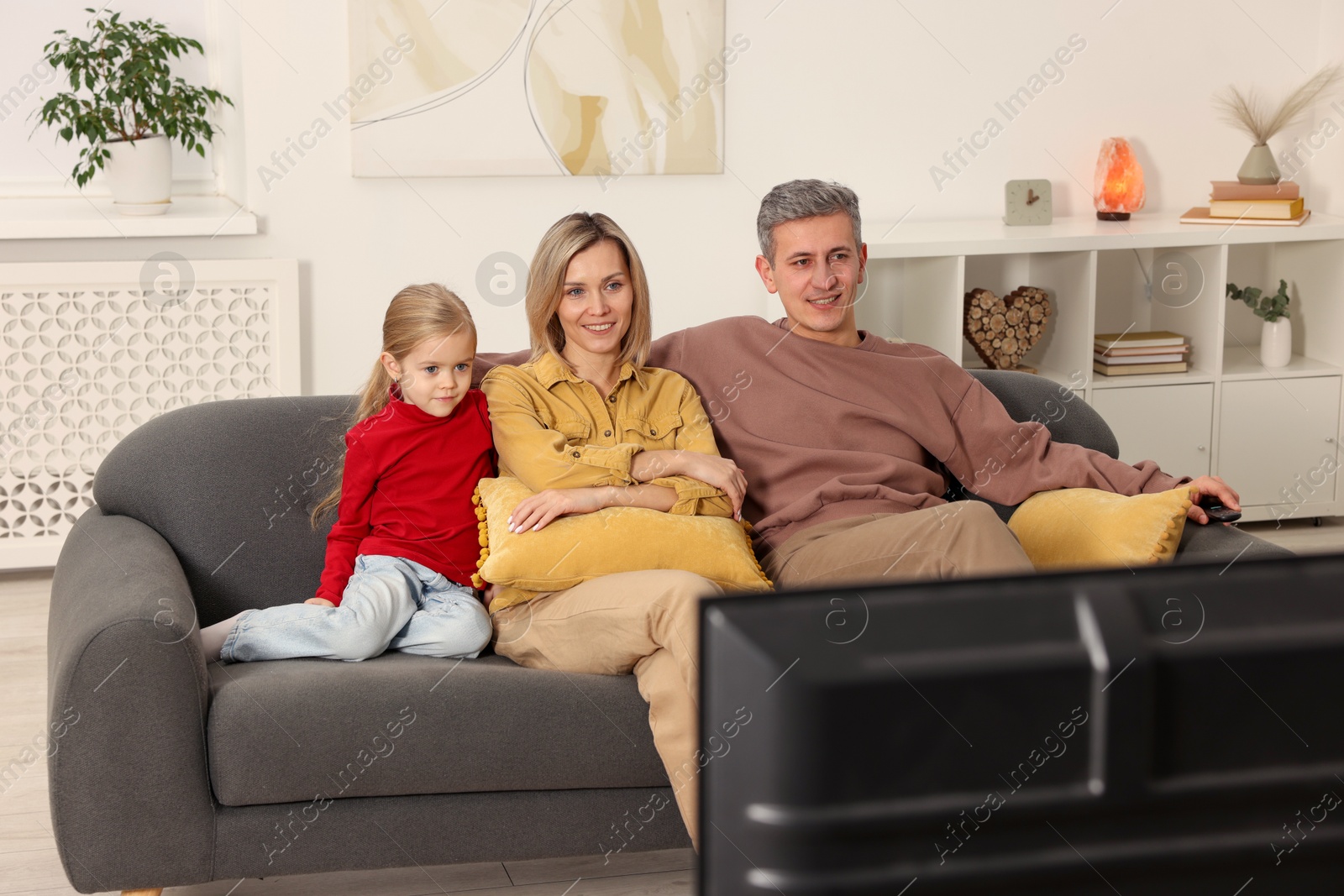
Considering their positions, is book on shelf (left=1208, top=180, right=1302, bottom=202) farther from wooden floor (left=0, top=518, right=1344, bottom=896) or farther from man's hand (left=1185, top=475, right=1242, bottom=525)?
wooden floor (left=0, top=518, right=1344, bottom=896)

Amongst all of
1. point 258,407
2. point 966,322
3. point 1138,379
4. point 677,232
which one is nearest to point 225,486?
point 258,407

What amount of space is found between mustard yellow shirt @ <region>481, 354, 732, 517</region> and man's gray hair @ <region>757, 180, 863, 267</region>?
1.10 ft

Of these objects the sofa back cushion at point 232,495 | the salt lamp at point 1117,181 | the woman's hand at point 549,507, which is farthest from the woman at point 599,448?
the salt lamp at point 1117,181

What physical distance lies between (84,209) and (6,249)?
0.24m

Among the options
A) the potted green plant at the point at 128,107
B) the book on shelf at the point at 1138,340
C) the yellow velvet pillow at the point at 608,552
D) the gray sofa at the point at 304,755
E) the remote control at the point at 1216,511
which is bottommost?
the gray sofa at the point at 304,755

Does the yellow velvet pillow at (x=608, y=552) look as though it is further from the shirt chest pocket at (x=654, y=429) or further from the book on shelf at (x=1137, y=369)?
the book on shelf at (x=1137, y=369)

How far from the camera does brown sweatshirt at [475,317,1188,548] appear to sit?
7.33ft

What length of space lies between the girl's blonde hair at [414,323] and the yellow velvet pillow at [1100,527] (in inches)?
41.1

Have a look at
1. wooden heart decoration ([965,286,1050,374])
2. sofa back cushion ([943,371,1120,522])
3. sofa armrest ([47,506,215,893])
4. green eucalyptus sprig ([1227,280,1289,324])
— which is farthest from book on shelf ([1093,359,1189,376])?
sofa armrest ([47,506,215,893])

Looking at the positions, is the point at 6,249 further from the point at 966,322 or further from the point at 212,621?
the point at 966,322

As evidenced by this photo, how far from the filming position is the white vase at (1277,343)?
3.90 m

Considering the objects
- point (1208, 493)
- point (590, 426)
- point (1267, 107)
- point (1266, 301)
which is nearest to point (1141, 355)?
point (1266, 301)

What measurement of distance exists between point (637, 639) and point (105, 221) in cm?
235

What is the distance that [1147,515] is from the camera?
2.04 m
